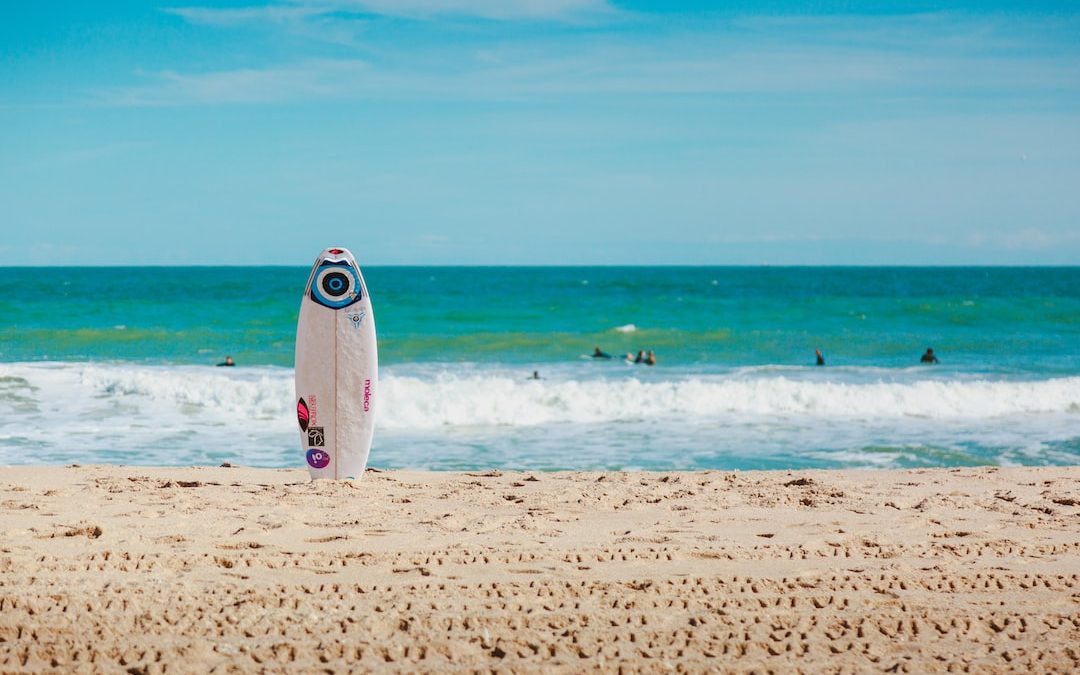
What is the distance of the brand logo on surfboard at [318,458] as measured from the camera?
770cm

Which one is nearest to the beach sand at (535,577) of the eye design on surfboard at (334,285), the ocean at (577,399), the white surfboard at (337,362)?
the white surfboard at (337,362)

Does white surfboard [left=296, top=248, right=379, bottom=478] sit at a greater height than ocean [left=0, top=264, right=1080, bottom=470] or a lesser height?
greater

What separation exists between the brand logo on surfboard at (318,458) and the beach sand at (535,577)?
0.31m

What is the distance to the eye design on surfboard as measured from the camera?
787 cm

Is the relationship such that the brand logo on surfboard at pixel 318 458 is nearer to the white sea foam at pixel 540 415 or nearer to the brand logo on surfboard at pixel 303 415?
the brand logo on surfboard at pixel 303 415

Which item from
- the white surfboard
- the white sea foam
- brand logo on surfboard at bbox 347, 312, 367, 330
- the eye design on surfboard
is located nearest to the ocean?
the white sea foam

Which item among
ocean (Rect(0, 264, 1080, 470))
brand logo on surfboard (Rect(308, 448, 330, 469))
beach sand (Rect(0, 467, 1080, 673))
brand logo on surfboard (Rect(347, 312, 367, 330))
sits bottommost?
ocean (Rect(0, 264, 1080, 470))

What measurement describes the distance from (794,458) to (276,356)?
14604 millimetres

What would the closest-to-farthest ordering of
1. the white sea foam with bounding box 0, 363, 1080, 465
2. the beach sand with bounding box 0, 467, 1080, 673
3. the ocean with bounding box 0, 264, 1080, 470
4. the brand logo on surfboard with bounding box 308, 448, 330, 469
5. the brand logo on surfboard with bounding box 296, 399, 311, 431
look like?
the beach sand with bounding box 0, 467, 1080, 673, the brand logo on surfboard with bounding box 308, 448, 330, 469, the brand logo on surfboard with bounding box 296, 399, 311, 431, the ocean with bounding box 0, 264, 1080, 470, the white sea foam with bounding box 0, 363, 1080, 465

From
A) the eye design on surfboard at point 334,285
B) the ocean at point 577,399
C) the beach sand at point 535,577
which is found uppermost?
the eye design on surfboard at point 334,285

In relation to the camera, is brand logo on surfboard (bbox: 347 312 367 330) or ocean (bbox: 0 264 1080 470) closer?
brand logo on surfboard (bbox: 347 312 367 330)

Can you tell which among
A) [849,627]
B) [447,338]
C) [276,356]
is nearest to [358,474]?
[849,627]

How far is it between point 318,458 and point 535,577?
3241 millimetres

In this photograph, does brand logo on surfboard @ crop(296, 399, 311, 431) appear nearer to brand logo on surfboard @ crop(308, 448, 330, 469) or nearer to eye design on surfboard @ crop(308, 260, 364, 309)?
brand logo on surfboard @ crop(308, 448, 330, 469)
